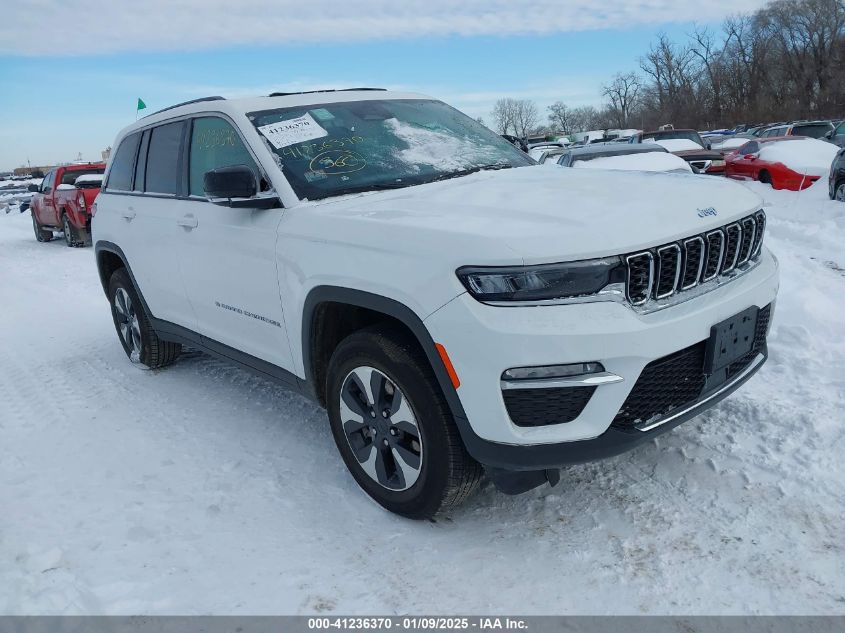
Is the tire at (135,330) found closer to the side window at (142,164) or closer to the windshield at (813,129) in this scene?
the side window at (142,164)

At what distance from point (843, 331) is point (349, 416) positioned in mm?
3591

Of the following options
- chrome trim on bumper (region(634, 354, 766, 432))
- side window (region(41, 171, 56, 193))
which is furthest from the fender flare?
side window (region(41, 171, 56, 193))

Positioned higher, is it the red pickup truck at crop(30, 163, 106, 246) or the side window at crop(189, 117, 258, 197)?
the side window at crop(189, 117, 258, 197)

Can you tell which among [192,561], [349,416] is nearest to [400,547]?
[349,416]

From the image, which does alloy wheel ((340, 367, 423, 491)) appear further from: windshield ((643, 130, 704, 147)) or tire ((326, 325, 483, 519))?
windshield ((643, 130, 704, 147))

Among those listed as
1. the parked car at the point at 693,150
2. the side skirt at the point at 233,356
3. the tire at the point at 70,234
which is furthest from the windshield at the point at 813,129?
the side skirt at the point at 233,356

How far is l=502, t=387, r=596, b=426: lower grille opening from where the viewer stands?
8.04 feet

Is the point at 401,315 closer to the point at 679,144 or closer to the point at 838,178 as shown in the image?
the point at 838,178

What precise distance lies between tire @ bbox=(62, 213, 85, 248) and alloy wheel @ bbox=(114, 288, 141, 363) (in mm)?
10112

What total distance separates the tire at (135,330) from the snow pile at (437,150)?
8.05ft

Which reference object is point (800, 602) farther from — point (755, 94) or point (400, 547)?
point (755, 94)

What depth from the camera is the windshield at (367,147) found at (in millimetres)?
3449

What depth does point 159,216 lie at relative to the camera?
450 centimetres

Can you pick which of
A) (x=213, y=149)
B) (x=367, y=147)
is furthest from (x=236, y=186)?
(x=213, y=149)
